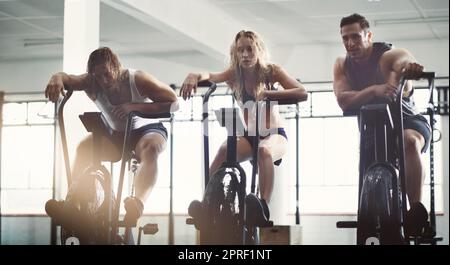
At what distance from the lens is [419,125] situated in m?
2.73

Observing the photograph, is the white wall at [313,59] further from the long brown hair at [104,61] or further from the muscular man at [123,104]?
the long brown hair at [104,61]

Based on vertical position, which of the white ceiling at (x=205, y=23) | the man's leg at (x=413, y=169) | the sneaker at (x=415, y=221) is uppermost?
the white ceiling at (x=205, y=23)

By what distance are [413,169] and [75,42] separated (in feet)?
5.33

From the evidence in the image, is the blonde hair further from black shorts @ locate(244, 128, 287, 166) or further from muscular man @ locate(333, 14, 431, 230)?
muscular man @ locate(333, 14, 431, 230)

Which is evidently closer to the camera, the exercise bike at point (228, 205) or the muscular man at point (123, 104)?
the exercise bike at point (228, 205)

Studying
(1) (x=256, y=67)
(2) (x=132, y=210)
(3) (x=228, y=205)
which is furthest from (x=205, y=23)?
(3) (x=228, y=205)

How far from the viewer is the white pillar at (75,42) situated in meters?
3.14

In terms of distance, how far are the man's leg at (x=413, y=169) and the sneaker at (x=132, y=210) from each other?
103 cm

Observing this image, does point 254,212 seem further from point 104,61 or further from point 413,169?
point 104,61

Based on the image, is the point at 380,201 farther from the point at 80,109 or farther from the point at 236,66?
the point at 80,109

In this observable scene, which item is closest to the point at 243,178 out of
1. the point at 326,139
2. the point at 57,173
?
the point at 326,139

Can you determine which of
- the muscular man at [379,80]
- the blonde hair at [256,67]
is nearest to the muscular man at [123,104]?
the blonde hair at [256,67]
